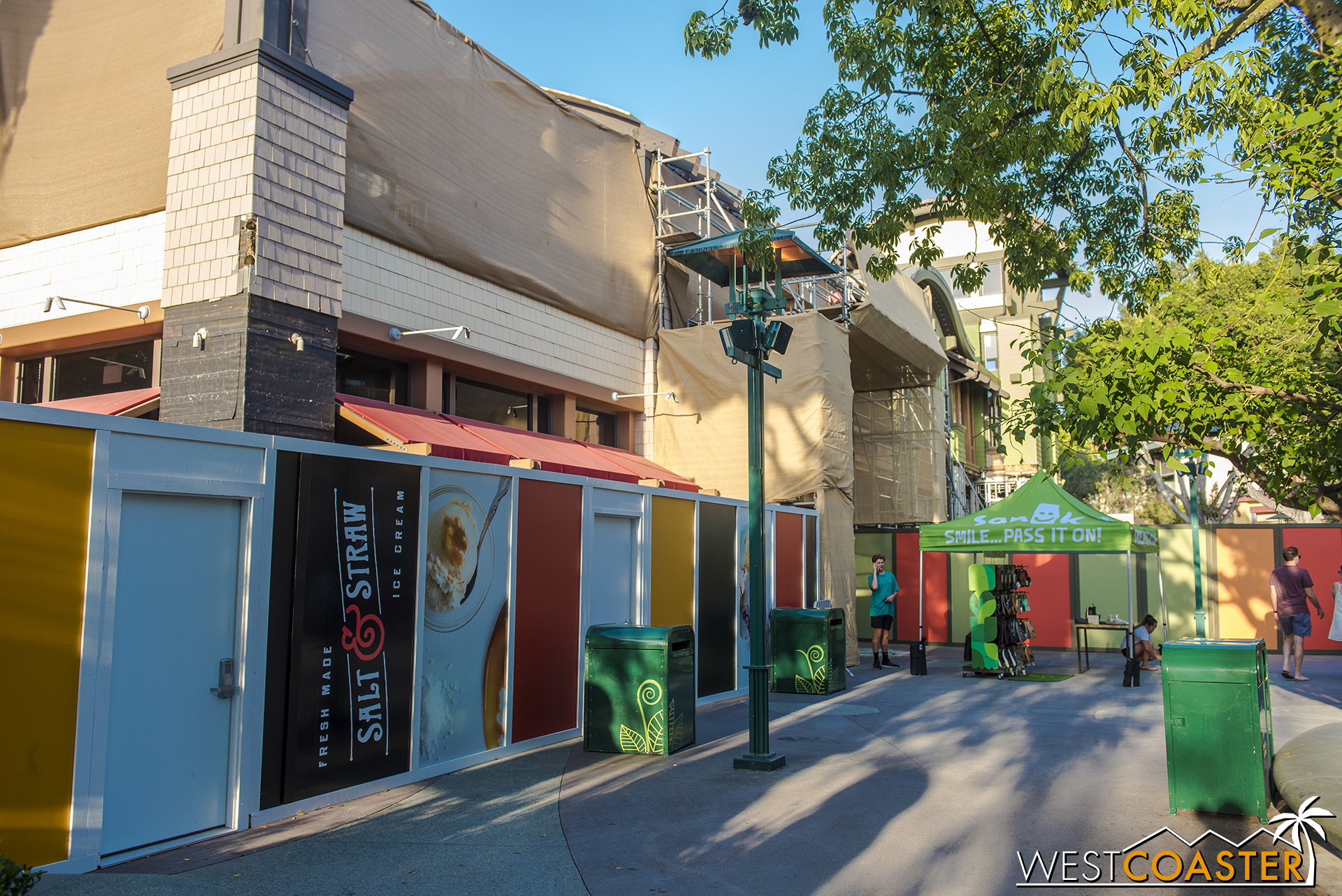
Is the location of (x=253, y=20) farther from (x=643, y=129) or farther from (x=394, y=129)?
(x=643, y=129)

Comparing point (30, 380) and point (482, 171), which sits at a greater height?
point (482, 171)

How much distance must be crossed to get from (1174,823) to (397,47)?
11643mm

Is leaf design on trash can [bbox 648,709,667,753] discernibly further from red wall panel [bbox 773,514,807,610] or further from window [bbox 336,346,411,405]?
red wall panel [bbox 773,514,807,610]

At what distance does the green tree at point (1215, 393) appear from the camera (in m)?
7.25

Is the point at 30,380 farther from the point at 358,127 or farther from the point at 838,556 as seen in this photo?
the point at 838,556

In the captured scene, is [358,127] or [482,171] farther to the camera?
[482,171]

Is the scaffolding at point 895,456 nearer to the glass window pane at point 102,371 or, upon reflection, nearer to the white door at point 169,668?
the glass window pane at point 102,371

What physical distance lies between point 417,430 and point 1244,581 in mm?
16127

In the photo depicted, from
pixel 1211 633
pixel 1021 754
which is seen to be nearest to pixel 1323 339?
pixel 1021 754

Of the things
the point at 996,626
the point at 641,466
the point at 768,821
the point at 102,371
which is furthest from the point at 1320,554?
the point at 102,371

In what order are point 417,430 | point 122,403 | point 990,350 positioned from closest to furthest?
1. point 122,403
2. point 417,430
3. point 990,350

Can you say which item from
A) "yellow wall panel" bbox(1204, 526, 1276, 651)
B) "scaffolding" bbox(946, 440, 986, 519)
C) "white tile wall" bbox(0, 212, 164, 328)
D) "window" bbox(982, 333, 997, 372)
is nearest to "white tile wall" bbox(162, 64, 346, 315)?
"white tile wall" bbox(0, 212, 164, 328)

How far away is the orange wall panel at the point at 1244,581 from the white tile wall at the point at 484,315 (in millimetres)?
11853

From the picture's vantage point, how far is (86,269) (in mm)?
11094
